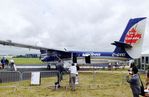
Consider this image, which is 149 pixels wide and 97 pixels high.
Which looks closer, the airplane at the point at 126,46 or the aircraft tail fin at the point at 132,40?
the aircraft tail fin at the point at 132,40

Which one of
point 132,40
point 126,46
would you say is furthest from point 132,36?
point 126,46

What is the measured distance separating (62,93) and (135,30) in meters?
20.8

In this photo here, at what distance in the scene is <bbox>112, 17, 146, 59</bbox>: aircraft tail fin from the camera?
3444 centimetres

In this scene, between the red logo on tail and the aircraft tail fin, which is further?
the red logo on tail

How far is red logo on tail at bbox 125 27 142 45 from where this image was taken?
34.7 meters

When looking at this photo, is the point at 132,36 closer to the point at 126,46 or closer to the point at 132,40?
the point at 132,40

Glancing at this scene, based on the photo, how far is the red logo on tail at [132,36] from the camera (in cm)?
3469

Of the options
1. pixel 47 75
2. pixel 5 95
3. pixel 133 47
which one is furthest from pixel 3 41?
pixel 133 47

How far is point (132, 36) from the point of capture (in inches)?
1394

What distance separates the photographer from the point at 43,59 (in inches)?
1734

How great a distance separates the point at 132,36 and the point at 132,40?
0.48 metres

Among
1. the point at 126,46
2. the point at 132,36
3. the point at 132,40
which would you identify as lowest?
the point at 126,46

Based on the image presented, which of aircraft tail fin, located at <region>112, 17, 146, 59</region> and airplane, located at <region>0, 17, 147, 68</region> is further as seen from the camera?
airplane, located at <region>0, 17, 147, 68</region>

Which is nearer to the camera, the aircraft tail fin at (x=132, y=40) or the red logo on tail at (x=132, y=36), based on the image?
the aircraft tail fin at (x=132, y=40)
